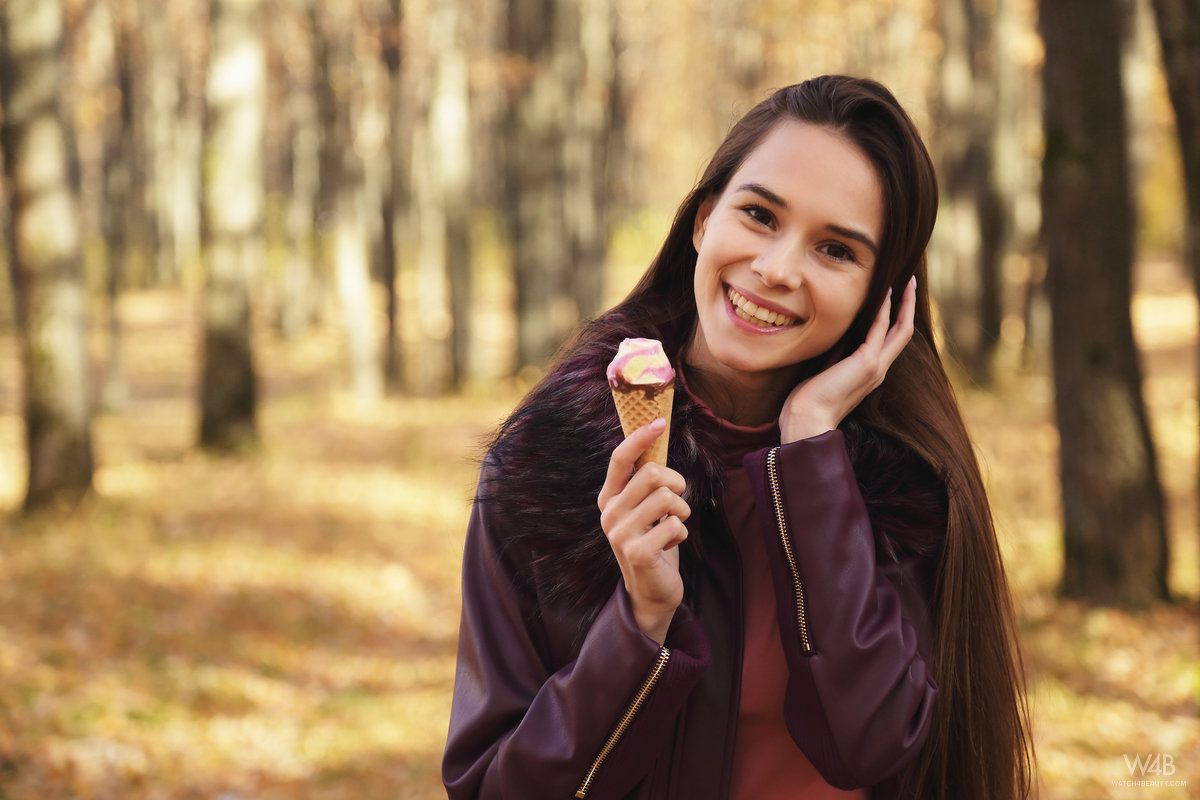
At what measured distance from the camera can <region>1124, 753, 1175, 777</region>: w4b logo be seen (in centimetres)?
632

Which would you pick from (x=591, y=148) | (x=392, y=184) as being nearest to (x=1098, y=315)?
(x=392, y=184)

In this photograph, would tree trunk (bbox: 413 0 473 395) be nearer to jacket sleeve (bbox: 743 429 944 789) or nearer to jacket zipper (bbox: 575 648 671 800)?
jacket sleeve (bbox: 743 429 944 789)

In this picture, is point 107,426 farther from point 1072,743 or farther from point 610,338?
point 610,338

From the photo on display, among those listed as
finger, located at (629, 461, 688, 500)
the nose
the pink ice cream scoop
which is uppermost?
the nose

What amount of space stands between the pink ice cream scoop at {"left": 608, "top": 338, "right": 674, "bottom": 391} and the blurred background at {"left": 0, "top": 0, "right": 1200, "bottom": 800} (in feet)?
3.33

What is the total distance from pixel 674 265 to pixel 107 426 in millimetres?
19234

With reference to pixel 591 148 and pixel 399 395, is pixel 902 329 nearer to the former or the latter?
pixel 399 395

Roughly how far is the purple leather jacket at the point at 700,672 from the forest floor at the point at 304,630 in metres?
0.62

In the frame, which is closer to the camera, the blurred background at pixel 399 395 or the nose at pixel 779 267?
the nose at pixel 779 267

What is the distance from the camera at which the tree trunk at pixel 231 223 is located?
52.3 ft

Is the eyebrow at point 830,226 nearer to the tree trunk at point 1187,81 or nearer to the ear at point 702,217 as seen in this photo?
the ear at point 702,217

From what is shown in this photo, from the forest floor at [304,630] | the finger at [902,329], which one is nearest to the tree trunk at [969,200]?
the forest floor at [304,630]

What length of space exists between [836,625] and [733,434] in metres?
0.50

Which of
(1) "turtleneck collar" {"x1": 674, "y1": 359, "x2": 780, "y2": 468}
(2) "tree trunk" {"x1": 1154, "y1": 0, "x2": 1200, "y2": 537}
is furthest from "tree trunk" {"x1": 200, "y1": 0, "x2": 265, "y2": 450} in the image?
(1) "turtleneck collar" {"x1": 674, "y1": 359, "x2": 780, "y2": 468}
